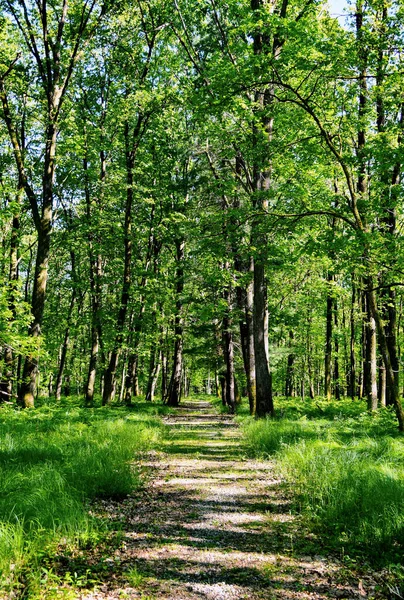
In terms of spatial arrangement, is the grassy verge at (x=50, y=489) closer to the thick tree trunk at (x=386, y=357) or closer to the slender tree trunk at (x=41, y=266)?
the slender tree trunk at (x=41, y=266)

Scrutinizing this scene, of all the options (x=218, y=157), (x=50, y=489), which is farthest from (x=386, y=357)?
(x=218, y=157)

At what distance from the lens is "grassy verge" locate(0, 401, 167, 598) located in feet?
10.6

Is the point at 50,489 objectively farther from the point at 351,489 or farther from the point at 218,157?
the point at 218,157

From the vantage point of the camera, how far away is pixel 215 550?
416cm

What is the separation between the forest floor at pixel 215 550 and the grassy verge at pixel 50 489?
231 mm

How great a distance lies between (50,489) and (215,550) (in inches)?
75.9

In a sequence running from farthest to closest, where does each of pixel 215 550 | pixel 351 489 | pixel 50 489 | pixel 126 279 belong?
pixel 126 279 < pixel 351 489 < pixel 50 489 < pixel 215 550

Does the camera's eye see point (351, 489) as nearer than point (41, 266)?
Yes

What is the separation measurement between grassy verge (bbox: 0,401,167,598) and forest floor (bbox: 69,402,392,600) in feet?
0.76

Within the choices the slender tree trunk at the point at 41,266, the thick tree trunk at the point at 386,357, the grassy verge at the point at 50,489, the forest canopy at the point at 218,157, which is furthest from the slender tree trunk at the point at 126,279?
the thick tree trunk at the point at 386,357

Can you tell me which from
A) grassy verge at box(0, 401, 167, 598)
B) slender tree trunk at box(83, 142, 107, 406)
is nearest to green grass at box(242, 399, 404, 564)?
grassy verge at box(0, 401, 167, 598)

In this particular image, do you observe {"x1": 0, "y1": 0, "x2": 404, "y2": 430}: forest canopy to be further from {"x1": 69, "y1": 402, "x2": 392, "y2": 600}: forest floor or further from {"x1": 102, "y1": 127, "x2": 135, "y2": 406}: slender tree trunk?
{"x1": 69, "y1": 402, "x2": 392, "y2": 600}: forest floor

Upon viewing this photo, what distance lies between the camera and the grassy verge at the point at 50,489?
3.22m

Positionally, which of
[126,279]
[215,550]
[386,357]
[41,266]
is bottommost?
[215,550]
